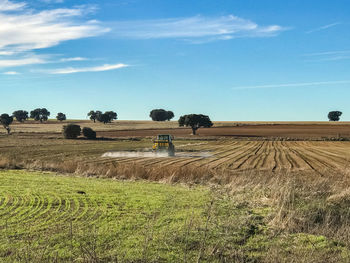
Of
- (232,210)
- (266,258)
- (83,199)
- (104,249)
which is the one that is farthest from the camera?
(83,199)

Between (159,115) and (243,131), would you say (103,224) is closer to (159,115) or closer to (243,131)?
(243,131)

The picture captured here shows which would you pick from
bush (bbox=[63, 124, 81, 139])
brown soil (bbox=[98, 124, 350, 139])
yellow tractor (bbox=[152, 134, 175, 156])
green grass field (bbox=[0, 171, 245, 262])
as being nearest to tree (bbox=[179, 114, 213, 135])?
brown soil (bbox=[98, 124, 350, 139])

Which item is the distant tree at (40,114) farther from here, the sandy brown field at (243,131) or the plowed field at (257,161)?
the plowed field at (257,161)

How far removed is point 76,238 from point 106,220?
1.68 metres

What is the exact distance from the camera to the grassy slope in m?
7.42

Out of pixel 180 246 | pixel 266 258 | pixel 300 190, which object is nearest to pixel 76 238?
pixel 180 246

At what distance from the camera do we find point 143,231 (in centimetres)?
891

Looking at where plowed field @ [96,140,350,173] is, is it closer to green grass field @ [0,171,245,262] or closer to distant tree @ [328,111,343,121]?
green grass field @ [0,171,245,262]

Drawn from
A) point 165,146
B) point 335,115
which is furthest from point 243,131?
point 335,115

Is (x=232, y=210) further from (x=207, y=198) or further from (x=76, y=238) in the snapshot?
(x=76, y=238)

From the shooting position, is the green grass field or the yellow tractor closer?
the green grass field

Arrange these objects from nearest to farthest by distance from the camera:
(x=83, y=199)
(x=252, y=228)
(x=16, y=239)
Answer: (x=16, y=239)
(x=252, y=228)
(x=83, y=199)

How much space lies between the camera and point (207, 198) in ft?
43.8

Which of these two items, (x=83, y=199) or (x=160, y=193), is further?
(x=160, y=193)
